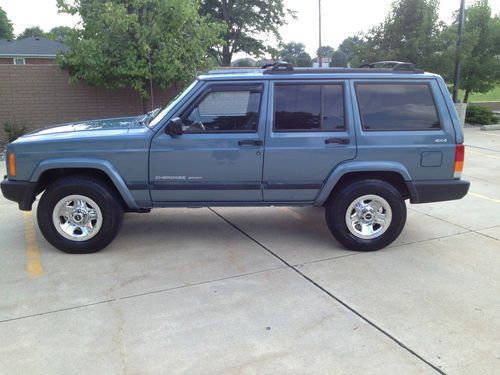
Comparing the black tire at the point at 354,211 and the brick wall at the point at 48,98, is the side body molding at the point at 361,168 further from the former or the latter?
the brick wall at the point at 48,98

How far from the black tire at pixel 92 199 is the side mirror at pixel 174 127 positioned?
906 millimetres

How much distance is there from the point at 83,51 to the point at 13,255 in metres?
7.36

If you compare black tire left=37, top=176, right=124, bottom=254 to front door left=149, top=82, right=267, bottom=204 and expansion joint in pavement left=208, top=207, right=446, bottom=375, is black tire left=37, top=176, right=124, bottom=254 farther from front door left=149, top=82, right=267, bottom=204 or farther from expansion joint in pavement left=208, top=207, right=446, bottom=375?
expansion joint in pavement left=208, top=207, right=446, bottom=375

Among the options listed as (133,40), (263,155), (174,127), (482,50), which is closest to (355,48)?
(482,50)

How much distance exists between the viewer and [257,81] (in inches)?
189

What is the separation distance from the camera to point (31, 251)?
5.01 m

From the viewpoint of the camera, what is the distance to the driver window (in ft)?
15.6

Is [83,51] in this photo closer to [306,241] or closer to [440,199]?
[306,241]

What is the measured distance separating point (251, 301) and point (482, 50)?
54.1 ft

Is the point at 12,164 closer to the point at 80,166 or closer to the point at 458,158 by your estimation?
the point at 80,166

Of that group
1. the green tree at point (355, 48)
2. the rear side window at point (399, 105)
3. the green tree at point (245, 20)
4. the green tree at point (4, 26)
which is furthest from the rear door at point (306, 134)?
the green tree at point (4, 26)

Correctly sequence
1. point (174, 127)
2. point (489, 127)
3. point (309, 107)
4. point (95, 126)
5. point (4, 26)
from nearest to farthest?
point (174, 127) → point (309, 107) → point (95, 126) → point (489, 127) → point (4, 26)

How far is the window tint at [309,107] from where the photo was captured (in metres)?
4.81

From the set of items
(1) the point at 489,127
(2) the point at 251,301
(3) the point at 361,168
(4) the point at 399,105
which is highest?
(4) the point at 399,105
